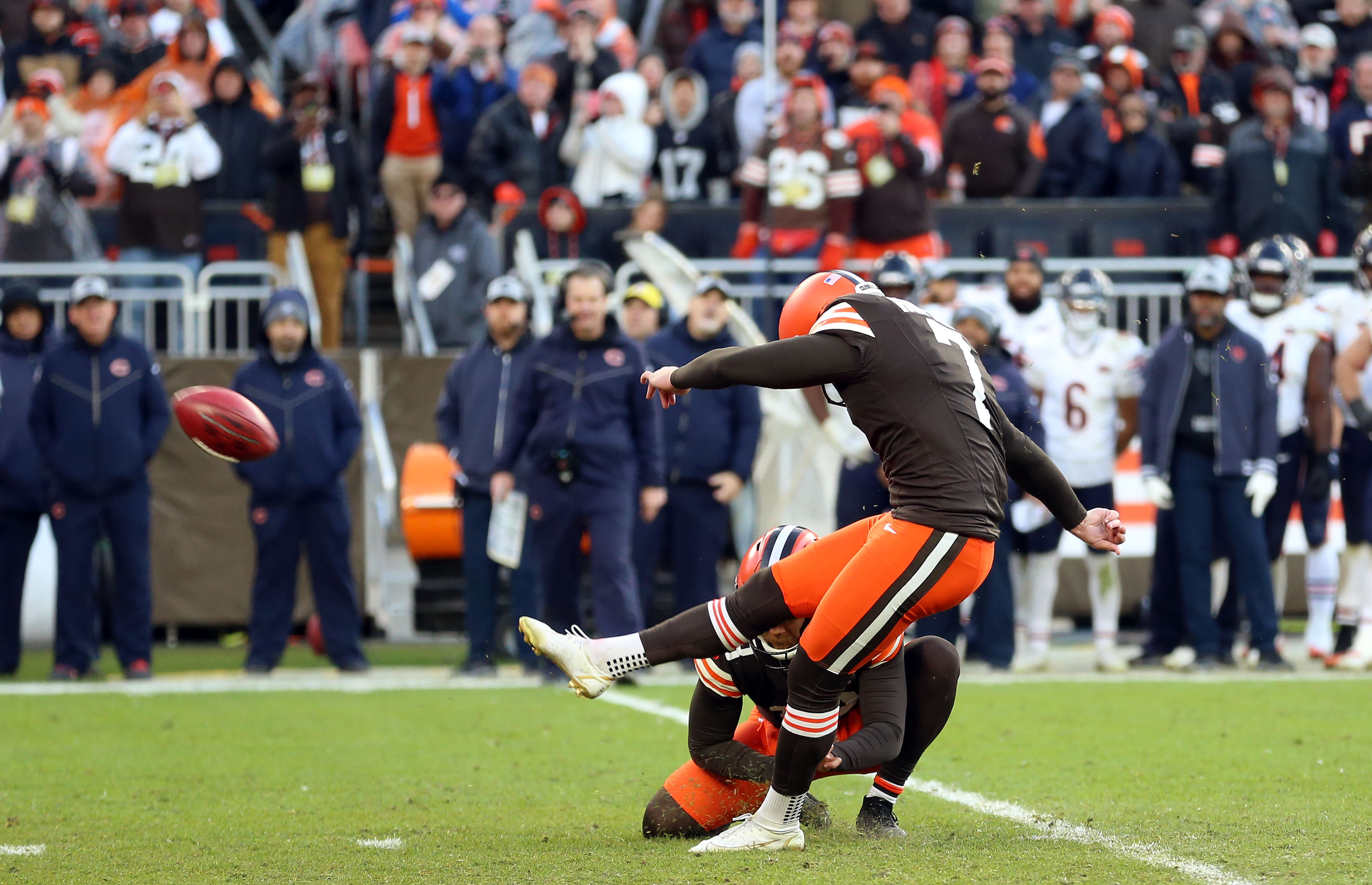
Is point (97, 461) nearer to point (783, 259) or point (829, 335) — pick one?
point (783, 259)

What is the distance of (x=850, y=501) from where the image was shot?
10.3 metres

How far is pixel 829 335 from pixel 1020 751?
2.85 meters

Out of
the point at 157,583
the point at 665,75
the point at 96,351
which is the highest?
the point at 665,75

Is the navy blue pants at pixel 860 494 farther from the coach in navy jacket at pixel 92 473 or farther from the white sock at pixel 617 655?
the white sock at pixel 617 655

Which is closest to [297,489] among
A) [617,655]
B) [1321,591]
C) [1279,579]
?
[617,655]

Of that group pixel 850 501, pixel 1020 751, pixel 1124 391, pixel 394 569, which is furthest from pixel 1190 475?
pixel 394 569

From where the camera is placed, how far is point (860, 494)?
1028 centimetres

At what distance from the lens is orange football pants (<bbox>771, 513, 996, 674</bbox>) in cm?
485

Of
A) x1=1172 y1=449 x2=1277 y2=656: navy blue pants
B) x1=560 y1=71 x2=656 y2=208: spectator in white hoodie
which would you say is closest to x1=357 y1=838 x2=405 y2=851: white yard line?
x1=1172 y1=449 x2=1277 y2=656: navy blue pants

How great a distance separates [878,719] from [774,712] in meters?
0.41

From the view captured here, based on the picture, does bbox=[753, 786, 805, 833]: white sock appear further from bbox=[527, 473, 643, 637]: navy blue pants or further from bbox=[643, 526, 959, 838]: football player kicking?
bbox=[527, 473, 643, 637]: navy blue pants

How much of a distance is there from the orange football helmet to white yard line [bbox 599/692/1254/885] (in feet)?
4.10

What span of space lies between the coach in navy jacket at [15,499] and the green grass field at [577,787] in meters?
1.36

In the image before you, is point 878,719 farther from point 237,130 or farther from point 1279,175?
point 237,130
